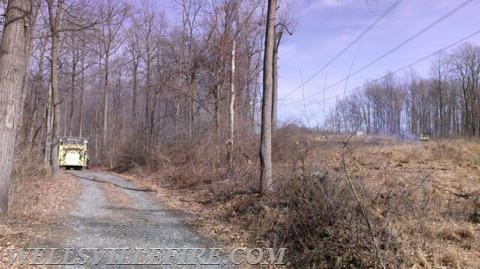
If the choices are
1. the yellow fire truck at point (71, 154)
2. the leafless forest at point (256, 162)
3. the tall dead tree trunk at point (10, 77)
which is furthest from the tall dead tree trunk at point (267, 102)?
the yellow fire truck at point (71, 154)

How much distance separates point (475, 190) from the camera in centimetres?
1194

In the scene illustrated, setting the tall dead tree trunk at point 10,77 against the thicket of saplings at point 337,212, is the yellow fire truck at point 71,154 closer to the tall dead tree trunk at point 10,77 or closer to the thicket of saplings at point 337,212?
the thicket of saplings at point 337,212

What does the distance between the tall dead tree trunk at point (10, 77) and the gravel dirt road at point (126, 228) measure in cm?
200

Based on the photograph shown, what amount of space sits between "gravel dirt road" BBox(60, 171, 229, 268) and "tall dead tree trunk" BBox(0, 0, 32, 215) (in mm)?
2000

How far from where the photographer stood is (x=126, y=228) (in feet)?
33.6

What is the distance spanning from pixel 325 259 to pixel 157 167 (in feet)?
74.0

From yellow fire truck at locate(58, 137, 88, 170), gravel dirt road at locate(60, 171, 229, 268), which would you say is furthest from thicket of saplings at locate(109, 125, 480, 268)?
yellow fire truck at locate(58, 137, 88, 170)

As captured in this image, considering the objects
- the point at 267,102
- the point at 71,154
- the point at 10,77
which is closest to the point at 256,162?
the point at 267,102

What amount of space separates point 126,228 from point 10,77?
162 inches

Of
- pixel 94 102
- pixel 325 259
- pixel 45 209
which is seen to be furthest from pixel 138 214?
pixel 94 102

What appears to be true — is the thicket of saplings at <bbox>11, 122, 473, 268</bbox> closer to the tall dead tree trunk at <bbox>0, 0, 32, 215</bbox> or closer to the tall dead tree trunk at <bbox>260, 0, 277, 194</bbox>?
the tall dead tree trunk at <bbox>260, 0, 277, 194</bbox>

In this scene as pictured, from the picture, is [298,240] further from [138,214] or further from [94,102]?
[94,102]

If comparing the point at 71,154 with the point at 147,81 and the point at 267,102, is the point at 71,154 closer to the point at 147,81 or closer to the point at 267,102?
the point at 147,81

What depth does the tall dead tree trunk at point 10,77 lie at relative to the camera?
9.31 metres
